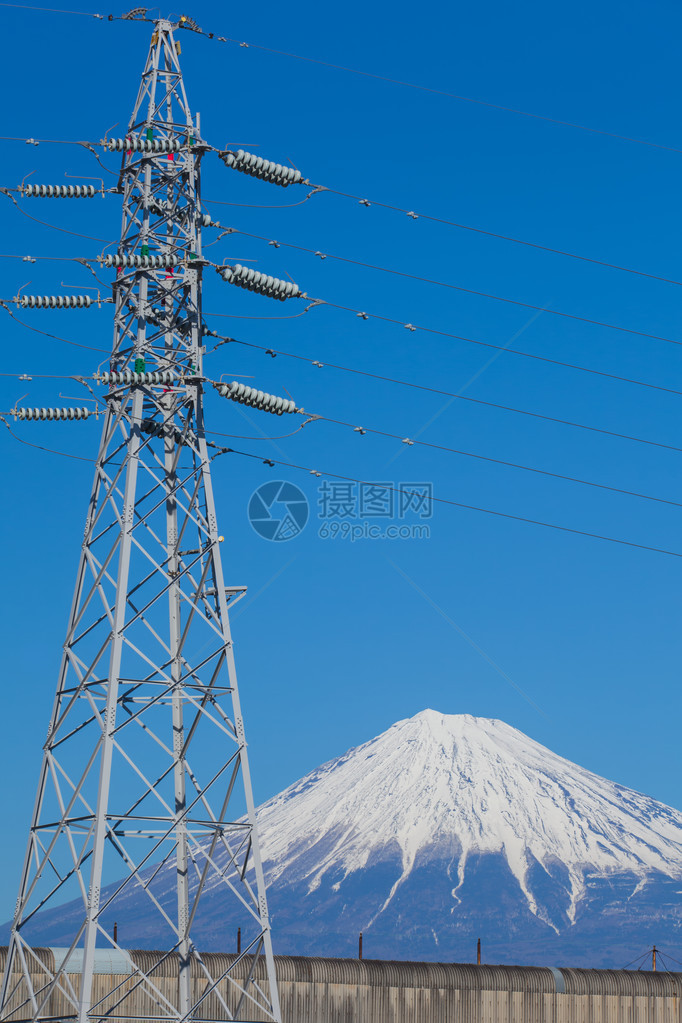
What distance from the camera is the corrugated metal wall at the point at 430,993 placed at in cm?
5997

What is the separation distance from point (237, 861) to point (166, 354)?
609 inches

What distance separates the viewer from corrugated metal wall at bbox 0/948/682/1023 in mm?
59969

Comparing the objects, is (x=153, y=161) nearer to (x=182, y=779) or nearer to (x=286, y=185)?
(x=286, y=185)

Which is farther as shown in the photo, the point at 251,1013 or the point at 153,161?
the point at 251,1013

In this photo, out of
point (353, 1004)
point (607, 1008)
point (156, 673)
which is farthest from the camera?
point (607, 1008)

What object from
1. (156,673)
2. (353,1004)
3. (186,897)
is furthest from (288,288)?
(353,1004)

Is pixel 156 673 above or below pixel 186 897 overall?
above

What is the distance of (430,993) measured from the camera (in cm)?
6456

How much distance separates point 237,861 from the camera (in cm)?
3822

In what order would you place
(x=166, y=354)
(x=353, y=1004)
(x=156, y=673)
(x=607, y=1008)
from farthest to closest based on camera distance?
(x=607, y=1008) → (x=353, y=1004) → (x=166, y=354) → (x=156, y=673)

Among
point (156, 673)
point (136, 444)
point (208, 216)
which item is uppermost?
point (208, 216)

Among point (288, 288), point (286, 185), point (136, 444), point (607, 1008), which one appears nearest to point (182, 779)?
point (136, 444)

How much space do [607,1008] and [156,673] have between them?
4131 centimetres

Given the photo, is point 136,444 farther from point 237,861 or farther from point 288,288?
point 237,861
